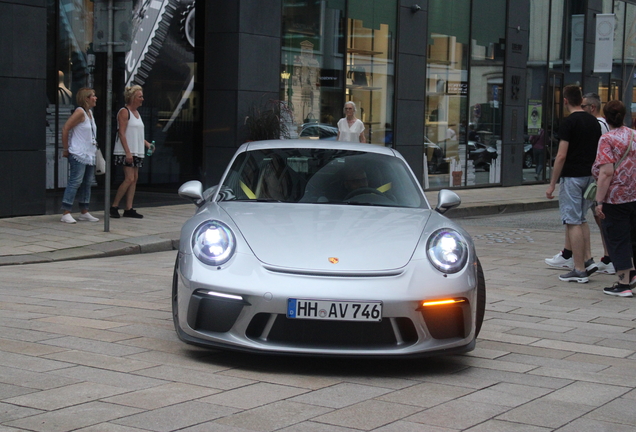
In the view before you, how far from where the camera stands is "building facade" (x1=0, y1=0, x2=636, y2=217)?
40.4ft

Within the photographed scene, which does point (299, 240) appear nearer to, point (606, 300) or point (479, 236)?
point (606, 300)

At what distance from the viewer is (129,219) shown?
40.7 feet

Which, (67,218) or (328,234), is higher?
(328,234)

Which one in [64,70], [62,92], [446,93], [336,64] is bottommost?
[62,92]

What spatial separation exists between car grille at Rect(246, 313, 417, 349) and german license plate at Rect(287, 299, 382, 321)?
0.14ft

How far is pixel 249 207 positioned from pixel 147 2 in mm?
10670

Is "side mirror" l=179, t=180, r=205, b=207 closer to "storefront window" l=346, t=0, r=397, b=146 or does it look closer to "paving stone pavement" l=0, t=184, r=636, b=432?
"paving stone pavement" l=0, t=184, r=636, b=432

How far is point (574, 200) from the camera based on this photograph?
865cm

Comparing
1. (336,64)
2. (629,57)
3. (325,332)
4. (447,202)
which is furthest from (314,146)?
(629,57)

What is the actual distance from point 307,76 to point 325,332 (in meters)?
13.0

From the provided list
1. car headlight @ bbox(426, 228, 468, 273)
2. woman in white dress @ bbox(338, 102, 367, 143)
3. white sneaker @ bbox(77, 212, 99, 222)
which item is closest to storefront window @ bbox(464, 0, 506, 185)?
woman in white dress @ bbox(338, 102, 367, 143)

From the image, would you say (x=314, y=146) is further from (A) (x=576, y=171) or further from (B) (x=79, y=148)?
(B) (x=79, y=148)

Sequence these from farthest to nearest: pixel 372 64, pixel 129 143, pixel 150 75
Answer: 1. pixel 372 64
2. pixel 150 75
3. pixel 129 143

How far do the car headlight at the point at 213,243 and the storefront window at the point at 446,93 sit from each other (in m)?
15.3
